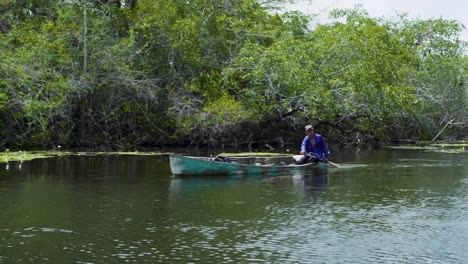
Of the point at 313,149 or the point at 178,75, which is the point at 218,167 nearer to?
the point at 313,149

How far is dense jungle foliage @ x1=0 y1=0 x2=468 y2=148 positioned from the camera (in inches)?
1163

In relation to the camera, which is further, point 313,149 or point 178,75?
point 178,75

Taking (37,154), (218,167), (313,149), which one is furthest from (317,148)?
(37,154)

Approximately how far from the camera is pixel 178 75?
107 ft

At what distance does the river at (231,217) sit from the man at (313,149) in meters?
0.53

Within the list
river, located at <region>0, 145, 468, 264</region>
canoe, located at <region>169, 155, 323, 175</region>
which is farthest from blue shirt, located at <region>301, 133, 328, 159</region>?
river, located at <region>0, 145, 468, 264</region>

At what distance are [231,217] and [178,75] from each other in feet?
65.2

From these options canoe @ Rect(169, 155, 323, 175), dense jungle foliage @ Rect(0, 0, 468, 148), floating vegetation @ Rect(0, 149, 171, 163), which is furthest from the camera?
dense jungle foliage @ Rect(0, 0, 468, 148)

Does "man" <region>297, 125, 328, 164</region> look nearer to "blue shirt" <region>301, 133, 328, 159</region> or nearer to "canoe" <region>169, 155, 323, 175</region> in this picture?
"blue shirt" <region>301, 133, 328, 159</region>

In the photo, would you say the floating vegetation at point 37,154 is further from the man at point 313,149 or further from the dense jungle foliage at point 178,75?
the man at point 313,149

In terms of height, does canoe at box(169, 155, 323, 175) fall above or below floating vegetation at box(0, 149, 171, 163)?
Answer: below

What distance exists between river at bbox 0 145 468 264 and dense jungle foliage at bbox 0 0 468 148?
826 cm

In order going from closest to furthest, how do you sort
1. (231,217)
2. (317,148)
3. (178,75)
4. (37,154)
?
(231,217) → (317,148) → (37,154) → (178,75)

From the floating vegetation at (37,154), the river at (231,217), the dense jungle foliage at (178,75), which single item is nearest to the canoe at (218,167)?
the river at (231,217)
